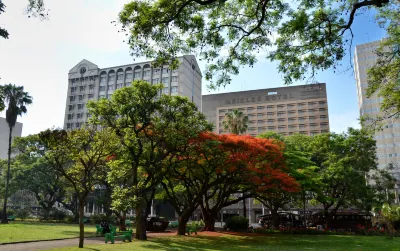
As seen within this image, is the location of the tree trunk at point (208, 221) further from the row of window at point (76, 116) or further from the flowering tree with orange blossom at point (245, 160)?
the row of window at point (76, 116)

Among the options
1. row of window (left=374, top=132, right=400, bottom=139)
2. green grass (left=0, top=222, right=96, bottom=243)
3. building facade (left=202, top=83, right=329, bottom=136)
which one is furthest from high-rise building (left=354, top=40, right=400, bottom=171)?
green grass (left=0, top=222, right=96, bottom=243)

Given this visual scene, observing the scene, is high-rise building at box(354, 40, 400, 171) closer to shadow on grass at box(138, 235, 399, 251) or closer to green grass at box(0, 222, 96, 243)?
shadow on grass at box(138, 235, 399, 251)

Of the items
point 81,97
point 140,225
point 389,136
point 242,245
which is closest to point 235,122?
point 140,225

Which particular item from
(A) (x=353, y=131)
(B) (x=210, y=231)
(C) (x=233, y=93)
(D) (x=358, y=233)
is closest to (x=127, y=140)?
(B) (x=210, y=231)

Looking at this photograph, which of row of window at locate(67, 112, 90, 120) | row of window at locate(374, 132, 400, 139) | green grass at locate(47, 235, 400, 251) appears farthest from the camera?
row of window at locate(374, 132, 400, 139)

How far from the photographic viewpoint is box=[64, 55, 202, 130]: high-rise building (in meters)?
83.1

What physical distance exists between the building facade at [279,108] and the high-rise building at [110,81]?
363 inches

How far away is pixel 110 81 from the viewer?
8788cm

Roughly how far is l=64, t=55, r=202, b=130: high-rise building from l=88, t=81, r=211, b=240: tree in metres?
59.1

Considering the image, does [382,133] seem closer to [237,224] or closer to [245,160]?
[237,224]

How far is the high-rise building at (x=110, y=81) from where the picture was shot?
273 feet

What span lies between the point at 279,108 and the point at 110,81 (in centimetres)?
4864

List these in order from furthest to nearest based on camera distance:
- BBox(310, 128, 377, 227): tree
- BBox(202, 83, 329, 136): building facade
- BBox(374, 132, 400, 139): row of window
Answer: BBox(202, 83, 329, 136): building facade → BBox(374, 132, 400, 139): row of window → BBox(310, 128, 377, 227): tree


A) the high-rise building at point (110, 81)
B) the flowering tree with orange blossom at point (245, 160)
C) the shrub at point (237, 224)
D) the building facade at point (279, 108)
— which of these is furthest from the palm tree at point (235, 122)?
the building facade at point (279, 108)
